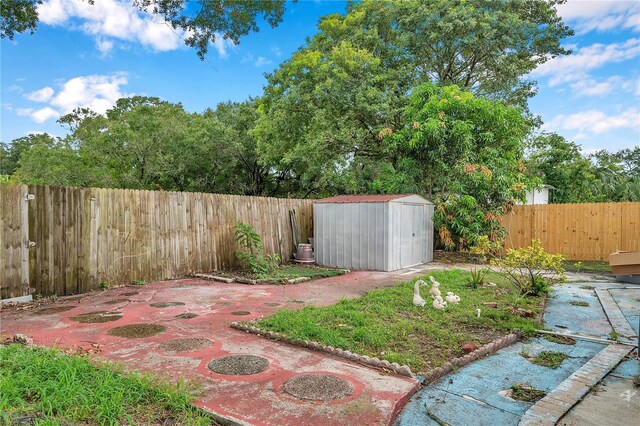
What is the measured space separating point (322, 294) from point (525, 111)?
12.9 m

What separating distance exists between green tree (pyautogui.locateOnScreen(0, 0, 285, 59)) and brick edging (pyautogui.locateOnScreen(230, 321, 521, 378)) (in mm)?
4186

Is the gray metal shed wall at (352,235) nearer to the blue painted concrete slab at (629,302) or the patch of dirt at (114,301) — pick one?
the blue painted concrete slab at (629,302)

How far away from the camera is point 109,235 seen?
6.64 metres

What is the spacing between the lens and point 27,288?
5469mm

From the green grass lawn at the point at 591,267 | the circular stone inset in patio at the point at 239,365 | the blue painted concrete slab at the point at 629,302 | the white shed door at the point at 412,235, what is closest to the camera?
the circular stone inset in patio at the point at 239,365

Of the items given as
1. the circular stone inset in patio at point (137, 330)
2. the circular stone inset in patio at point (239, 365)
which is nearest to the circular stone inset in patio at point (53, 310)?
the circular stone inset in patio at point (137, 330)

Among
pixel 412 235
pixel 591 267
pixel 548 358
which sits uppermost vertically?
pixel 412 235

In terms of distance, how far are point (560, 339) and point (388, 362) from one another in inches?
84.2

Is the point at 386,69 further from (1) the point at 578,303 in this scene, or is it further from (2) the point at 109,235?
(2) the point at 109,235

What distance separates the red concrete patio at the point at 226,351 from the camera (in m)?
2.44

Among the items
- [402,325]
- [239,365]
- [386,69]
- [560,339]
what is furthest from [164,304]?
[386,69]

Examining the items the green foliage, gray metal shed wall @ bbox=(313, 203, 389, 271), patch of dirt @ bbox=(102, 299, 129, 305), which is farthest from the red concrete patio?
gray metal shed wall @ bbox=(313, 203, 389, 271)

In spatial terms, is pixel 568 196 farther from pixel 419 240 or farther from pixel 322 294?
pixel 322 294

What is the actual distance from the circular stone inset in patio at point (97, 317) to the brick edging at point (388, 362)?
1.54 m
